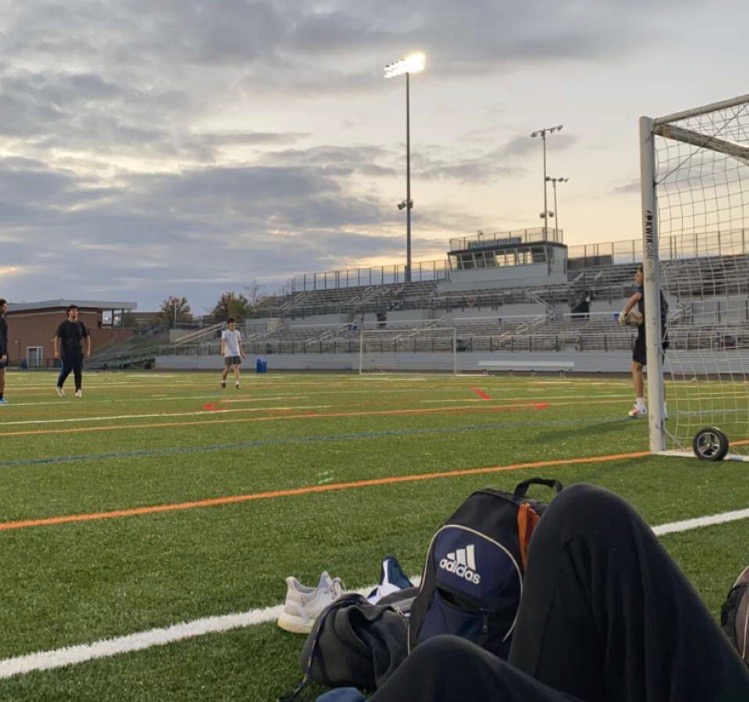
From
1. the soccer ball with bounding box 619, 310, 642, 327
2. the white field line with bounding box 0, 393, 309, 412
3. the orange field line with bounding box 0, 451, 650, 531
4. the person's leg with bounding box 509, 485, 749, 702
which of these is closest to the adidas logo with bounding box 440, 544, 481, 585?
the person's leg with bounding box 509, 485, 749, 702

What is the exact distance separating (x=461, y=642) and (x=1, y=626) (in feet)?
7.18

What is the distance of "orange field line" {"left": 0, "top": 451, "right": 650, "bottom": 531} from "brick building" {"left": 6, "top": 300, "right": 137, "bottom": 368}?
62242mm

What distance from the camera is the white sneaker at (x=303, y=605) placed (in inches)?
102

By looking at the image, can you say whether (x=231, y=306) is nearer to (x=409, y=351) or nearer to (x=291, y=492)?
→ (x=409, y=351)

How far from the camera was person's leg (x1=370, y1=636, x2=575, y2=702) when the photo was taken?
3.36 feet

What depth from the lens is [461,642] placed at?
3.52ft

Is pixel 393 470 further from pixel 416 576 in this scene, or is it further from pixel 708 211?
pixel 708 211

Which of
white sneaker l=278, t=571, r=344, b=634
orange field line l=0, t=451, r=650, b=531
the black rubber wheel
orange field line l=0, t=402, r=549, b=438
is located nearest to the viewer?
white sneaker l=278, t=571, r=344, b=634

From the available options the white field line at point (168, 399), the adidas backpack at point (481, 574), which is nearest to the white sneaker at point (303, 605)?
the adidas backpack at point (481, 574)

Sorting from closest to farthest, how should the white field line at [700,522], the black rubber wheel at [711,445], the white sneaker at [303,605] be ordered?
the white sneaker at [303,605] → the white field line at [700,522] → the black rubber wheel at [711,445]

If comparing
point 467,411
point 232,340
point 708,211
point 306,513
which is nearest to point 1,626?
point 306,513

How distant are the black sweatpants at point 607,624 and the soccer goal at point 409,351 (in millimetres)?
34814

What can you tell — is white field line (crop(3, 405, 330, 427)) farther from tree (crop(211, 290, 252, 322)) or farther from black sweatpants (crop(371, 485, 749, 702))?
tree (crop(211, 290, 252, 322))

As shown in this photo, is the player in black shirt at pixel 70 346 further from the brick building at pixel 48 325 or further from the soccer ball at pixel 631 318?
the brick building at pixel 48 325
